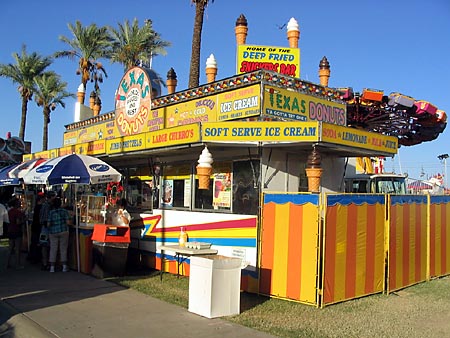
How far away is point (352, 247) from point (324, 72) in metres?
4.80

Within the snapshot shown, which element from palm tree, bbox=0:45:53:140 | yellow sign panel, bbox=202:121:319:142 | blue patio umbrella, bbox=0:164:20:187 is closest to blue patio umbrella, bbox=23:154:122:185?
blue patio umbrella, bbox=0:164:20:187

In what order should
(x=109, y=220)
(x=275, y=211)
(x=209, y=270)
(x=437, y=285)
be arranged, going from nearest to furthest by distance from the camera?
1. (x=209, y=270)
2. (x=275, y=211)
3. (x=437, y=285)
4. (x=109, y=220)

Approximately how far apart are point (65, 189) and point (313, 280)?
1130 cm

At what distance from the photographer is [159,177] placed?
11.9 m

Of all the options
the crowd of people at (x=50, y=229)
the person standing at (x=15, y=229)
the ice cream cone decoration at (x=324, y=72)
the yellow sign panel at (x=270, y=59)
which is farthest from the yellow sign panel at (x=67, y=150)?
Result: the ice cream cone decoration at (x=324, y=72)

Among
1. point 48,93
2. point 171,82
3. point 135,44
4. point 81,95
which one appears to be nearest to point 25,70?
point 48,93

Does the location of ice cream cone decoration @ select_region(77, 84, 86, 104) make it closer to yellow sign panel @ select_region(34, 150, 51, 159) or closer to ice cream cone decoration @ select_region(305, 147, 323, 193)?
yellow sign panel @ select_region(34, 150, 51, 159)

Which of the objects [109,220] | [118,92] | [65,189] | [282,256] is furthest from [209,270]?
[65,189]

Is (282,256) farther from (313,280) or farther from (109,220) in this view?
(109,220)

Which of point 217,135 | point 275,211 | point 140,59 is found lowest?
point 275,211

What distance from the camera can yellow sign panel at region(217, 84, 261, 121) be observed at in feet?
30.0

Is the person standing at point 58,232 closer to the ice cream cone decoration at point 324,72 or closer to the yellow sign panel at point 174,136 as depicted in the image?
the yellow sign panel at point 174,136

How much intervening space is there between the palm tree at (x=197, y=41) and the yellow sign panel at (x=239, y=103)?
32.1 feet

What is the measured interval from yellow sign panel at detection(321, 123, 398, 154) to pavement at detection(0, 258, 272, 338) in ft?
12.0
